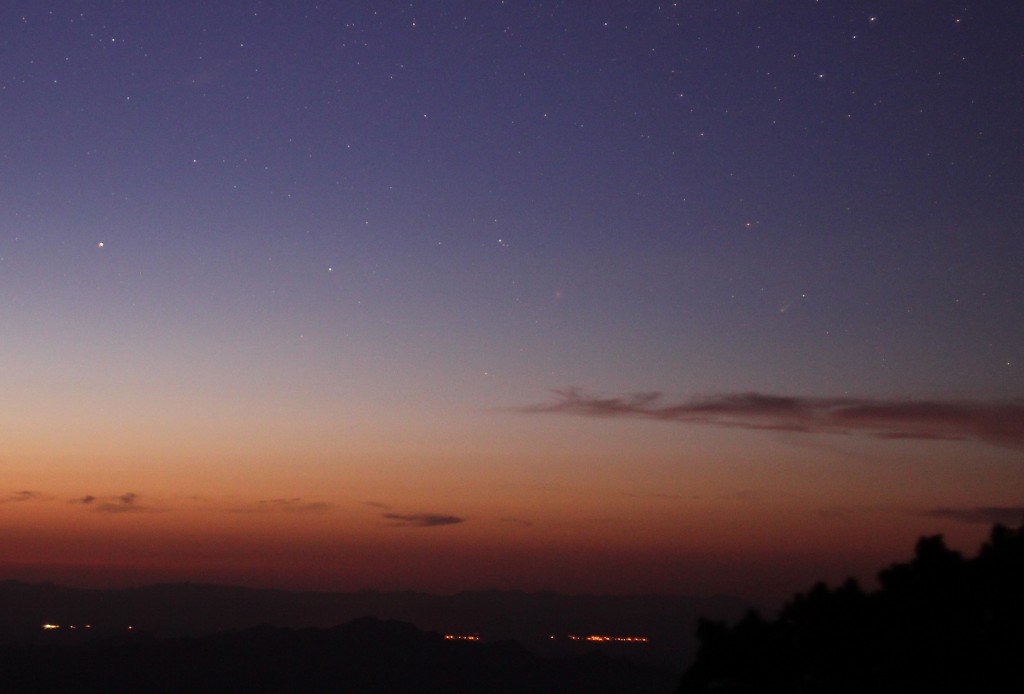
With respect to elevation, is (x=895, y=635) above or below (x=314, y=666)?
above

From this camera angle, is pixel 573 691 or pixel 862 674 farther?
pixel 573 691

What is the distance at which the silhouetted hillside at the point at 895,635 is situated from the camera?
34.4 feet

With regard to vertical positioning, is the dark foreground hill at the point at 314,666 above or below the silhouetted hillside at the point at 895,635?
below

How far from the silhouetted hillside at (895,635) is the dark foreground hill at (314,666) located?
415 feet

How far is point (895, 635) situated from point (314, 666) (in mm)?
151214

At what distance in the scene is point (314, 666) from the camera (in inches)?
6014

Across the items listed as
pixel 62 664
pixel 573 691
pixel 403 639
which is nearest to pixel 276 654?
pixel 403 639

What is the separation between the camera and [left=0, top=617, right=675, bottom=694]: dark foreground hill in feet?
428

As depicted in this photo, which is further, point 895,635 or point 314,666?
point 314,666

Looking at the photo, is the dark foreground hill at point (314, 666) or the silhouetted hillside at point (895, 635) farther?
the dark foreground hill at point (314, 666)

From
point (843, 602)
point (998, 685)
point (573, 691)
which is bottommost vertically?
point (573, 691)

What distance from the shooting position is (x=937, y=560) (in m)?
11.3

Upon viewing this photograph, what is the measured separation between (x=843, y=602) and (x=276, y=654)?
496 ft

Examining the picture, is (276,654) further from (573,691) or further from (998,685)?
(998,685)
